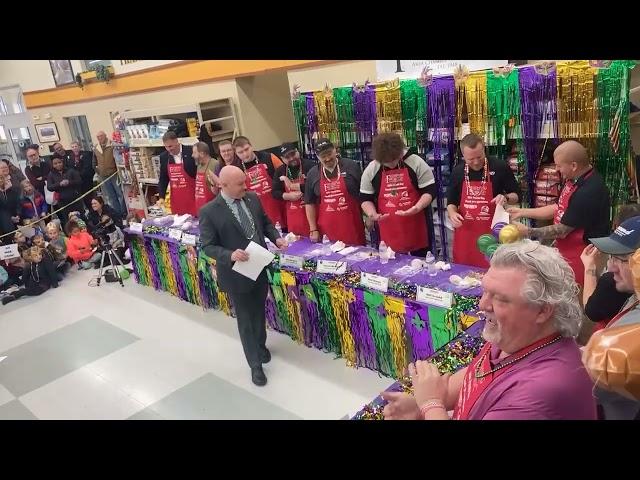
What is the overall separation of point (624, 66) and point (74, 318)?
209 inches

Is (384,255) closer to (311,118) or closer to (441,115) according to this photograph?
(441,115)

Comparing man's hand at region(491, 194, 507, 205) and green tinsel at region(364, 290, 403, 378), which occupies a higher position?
man's hand at region(491, 194, 507, 205)

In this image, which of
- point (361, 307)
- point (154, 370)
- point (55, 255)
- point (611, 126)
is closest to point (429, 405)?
point (361, 307)

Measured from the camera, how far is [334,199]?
4.23 metres

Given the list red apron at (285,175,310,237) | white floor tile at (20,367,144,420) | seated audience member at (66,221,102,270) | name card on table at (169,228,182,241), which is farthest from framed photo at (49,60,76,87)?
white floor tile at (20,367,144,420)

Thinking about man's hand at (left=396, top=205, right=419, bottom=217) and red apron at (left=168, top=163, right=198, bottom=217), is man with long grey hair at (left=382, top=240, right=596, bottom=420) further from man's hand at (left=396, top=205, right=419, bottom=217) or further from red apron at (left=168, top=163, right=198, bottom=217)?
red apron at (left=168, top=163, right=198, bottom=217)

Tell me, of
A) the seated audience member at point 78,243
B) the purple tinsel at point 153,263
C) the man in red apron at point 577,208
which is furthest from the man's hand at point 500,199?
the seated audience member at point 78,243

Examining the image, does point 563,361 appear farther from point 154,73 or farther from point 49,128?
point 49,128

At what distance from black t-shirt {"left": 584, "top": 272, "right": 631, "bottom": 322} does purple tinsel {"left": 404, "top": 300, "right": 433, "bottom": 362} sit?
1060 millimetres

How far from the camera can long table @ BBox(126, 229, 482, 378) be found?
9.78 feet

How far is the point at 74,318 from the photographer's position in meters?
5.39

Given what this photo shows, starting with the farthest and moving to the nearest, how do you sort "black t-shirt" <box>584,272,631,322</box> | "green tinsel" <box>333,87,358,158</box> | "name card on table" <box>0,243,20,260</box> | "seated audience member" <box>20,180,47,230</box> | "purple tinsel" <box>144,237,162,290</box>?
"seated audience member" <box>20,180,47,230</box>
"name card on table" <box>0,243,20,260</box>
"purple tinsel" <box>144,237,162,290</box>
"green tinsel" <box>333,87,358,158</box>
"black t-shirt" <box>584,272,631,322</box>

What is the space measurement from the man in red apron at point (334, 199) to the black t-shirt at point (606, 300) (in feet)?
7.83
